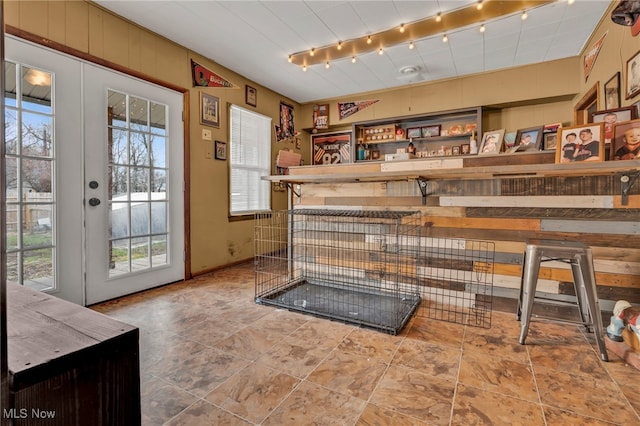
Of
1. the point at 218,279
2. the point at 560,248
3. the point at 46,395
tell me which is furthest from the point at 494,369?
the point at 218,279

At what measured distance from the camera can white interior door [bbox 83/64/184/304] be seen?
8.68 ft

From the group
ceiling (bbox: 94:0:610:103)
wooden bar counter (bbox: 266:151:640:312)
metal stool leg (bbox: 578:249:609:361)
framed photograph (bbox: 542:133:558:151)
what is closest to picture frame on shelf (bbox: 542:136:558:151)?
framed photograph (bbox: 542:133:558:151)

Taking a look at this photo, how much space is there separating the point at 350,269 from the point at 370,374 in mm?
1454

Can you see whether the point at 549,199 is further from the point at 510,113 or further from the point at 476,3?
the point at 510,113

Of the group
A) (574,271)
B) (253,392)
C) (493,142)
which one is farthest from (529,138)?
(253,392)

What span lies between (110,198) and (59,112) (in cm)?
77

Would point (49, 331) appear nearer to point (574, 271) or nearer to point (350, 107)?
point (574, 271)

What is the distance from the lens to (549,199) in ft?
7.39

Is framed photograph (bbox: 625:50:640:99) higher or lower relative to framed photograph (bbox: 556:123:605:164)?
higher

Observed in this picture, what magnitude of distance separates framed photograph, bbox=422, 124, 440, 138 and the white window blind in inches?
97.1

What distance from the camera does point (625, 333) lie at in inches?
71.6

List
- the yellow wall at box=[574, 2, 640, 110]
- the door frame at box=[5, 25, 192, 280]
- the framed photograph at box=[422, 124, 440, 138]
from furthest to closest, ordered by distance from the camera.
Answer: the framed photograph at box=[422, 124, 440, 138]
the door frame at box=[5, 25, 192, 280]
the yellow wall at box=[574, 2, 640, 110]

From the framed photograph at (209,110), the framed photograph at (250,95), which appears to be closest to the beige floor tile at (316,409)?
the framed photograph at (209,110)

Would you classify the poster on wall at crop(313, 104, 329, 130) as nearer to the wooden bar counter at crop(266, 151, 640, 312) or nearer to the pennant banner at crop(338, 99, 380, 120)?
the pennant banner at crop(338, 99, 380, 120)
